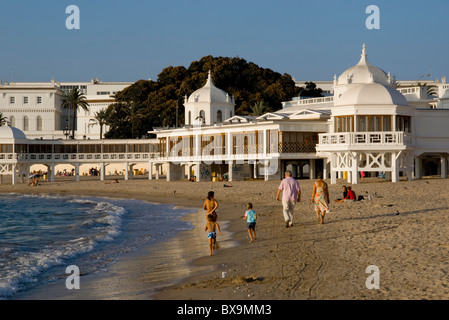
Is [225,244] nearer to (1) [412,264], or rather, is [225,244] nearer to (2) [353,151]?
(1) [412,264]

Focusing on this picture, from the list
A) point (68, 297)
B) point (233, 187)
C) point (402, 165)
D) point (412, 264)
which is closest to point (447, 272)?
point (412, 264)

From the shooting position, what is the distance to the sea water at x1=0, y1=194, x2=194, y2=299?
1616 centimetres

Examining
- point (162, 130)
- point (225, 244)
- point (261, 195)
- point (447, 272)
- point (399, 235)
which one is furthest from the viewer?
point (162, 130)

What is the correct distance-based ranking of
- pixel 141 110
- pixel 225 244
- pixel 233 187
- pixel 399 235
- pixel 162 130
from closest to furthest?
pixel 399 235
pixel 225 244
pixel 233 187
pixel 162 130
pixel 141 110

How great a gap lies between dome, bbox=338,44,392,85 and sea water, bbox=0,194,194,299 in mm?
20967

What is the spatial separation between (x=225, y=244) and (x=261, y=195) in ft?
57.3

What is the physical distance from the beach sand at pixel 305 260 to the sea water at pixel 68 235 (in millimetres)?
1021

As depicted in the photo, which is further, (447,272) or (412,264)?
(412,264)

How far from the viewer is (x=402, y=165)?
38250mm

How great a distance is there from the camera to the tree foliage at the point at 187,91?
76438mm

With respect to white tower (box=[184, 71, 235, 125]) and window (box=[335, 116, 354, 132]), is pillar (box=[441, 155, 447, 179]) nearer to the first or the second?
window (box=[335, 116, 354, 132])

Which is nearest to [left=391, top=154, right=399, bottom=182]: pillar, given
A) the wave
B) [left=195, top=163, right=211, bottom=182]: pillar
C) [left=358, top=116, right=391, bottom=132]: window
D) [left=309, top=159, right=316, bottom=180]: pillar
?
[left=358, top=116, right=391, bottom=132]: window
